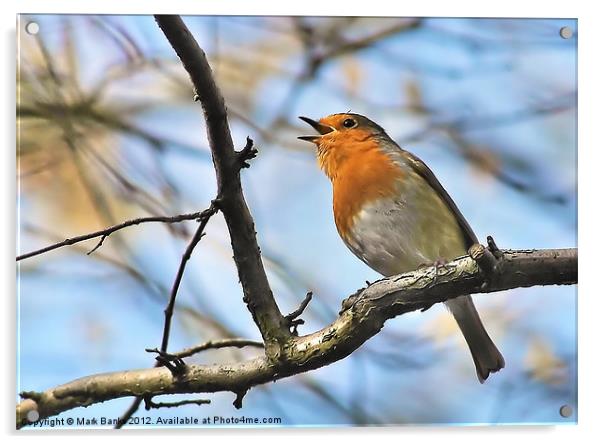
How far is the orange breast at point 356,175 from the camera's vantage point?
1.75m

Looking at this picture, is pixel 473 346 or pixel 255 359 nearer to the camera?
pixel 255 359

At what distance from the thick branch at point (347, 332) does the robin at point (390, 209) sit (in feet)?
0.56

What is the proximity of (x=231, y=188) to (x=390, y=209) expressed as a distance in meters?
0.42

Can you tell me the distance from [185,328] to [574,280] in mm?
849

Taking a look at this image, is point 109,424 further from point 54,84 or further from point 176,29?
point 176,29

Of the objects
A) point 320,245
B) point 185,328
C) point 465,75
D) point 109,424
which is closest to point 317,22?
point 465,75

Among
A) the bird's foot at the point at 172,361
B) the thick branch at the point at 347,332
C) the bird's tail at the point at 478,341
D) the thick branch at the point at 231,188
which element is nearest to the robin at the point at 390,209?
the bird's tail at the point at 478,341

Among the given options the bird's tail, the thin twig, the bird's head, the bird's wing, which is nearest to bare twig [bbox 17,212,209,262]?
the thin twig

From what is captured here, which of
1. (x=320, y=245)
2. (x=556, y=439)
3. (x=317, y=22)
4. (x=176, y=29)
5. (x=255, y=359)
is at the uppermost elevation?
(x=317, y=22)

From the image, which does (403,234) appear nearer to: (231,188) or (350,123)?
(350,123)

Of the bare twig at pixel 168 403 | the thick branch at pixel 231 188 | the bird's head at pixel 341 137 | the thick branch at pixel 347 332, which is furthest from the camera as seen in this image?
the bird's head at pixel 341 137

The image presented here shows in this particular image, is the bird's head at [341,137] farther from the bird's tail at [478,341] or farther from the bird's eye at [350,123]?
the bird's tail at [478,341]
